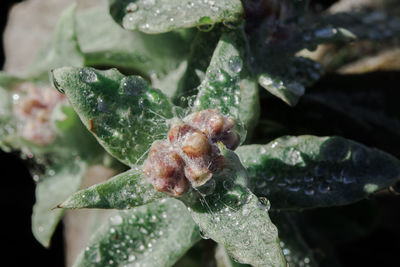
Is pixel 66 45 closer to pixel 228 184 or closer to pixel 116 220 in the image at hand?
pixel 116 220

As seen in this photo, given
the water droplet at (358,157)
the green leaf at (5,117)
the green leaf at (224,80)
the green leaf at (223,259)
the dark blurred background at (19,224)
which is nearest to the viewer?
the green leaf at (224,80)

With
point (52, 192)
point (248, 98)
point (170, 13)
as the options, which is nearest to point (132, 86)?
→ point (170, 13)

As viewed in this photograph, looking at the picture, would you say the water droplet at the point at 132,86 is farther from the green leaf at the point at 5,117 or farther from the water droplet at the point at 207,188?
the green leaf at the point at 5,117

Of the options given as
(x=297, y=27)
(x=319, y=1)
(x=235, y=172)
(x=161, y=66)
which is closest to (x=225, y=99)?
(x=235, y=172)

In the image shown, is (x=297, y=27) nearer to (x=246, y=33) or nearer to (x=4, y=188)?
(x=246, y=33)

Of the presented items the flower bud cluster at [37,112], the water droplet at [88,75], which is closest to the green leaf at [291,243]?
the water droplet at [88,75]

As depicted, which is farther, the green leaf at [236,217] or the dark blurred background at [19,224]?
the dark blurred background at [19,224]

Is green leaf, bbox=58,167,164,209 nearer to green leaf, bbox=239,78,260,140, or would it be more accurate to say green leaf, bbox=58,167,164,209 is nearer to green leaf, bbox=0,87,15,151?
green leaf, bbox=239,78,260,140
